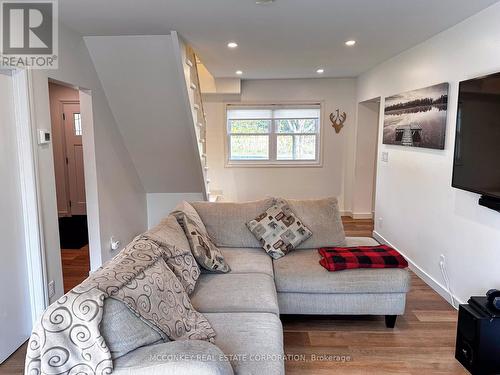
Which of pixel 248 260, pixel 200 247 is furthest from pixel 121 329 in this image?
pixel 248 260

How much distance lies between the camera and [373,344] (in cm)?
247

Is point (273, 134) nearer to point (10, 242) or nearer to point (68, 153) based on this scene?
point (68, 153)

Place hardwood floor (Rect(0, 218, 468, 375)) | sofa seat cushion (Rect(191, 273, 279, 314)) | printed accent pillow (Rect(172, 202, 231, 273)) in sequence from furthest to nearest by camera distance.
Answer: printed accent pillow (Rect(172, 202, 231, 273)) < hardwood floor (Rect(0, 218, 468, 375)) < sofa seat cushion (Rect(191, 273, 279, 314))

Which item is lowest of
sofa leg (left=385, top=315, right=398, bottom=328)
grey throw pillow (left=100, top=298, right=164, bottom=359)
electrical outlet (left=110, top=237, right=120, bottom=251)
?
sofa leg (left=385, top=315, right=398, bottom=328)

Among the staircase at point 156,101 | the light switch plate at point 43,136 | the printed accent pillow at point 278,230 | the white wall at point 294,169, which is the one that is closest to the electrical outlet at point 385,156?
the white wall at point 294,169

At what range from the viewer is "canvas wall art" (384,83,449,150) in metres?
3.17

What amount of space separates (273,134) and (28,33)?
4294 millimetres

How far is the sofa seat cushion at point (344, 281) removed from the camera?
2549 millimetres

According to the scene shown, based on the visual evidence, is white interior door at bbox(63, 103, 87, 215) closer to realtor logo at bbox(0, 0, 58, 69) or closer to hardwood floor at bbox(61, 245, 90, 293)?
hardwood floor at bbox(61, 245, 90, 293)

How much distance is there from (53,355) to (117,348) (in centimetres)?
21

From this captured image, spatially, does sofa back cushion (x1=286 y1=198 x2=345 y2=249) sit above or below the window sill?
below

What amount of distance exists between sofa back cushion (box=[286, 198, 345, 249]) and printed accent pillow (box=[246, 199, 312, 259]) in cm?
7

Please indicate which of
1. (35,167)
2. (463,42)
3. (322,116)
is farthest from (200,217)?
(322,116)

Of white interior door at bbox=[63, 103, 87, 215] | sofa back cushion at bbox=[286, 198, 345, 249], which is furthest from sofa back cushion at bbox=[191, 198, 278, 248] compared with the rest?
white interior door at bbox=[63, 103, 87, 215]
